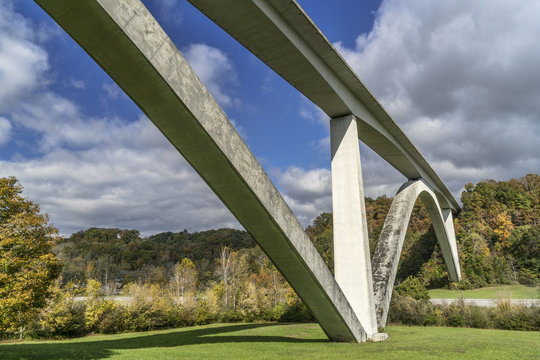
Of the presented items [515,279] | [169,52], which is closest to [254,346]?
[169,52]

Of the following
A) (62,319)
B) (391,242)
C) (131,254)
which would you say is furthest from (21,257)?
(131,254)

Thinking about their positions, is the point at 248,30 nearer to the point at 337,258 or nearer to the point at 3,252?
the point at 337,258

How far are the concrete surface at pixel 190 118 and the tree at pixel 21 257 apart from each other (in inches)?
398

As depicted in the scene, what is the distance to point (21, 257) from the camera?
41.8 feet

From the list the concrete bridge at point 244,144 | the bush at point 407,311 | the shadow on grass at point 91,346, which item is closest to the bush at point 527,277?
the bush at point 407,311

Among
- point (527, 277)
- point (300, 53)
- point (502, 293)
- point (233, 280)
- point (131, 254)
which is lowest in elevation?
point (502, 293)

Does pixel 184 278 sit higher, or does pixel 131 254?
pixel 131 254

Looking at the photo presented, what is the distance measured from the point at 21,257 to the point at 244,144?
11.9 metres

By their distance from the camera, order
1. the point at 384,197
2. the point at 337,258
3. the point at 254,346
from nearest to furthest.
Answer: the point at 254,346, the point at 337,258, the point at 384,197

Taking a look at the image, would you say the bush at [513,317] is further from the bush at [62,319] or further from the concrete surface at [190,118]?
the bush at [62,319]

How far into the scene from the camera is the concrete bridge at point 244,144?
511 cm

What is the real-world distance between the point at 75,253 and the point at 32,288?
191 ft

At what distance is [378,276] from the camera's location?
50.1 feet

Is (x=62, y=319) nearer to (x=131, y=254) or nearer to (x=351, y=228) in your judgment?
(x=351, y=228)
